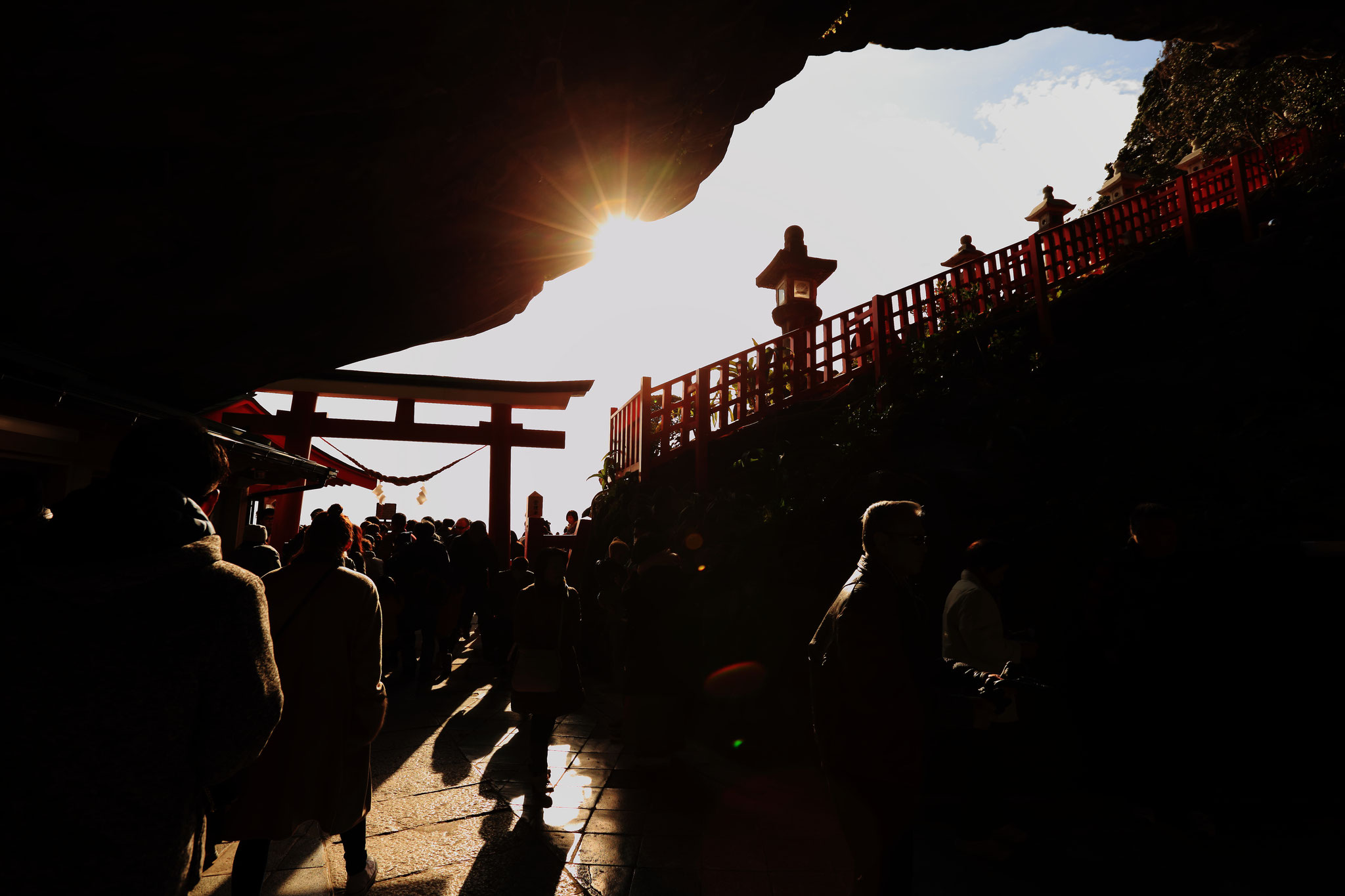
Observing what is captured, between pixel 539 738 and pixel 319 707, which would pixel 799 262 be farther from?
pixel 319 707

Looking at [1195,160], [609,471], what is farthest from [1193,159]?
[609,471]

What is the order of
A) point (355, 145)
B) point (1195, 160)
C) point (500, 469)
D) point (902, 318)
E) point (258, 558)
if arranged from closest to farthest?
point (355, 145) < point (258, 558) < point (902, 318) < point (500, 469) < point (1195, 160)

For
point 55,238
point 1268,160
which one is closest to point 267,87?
point 55,238

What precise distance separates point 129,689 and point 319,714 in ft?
5.10

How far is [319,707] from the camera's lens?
282 centimetres

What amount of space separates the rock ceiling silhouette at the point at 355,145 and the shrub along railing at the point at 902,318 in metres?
3.71

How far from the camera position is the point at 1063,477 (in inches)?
283

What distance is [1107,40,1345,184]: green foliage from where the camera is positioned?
13914mm

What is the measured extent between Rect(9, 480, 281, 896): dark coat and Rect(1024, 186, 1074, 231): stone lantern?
18.4 m

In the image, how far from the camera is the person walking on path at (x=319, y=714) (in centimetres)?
266

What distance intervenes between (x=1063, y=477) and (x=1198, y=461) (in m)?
1.25

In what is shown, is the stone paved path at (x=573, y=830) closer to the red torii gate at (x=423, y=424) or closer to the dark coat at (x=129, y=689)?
the dark coat at (x=129, y=689)

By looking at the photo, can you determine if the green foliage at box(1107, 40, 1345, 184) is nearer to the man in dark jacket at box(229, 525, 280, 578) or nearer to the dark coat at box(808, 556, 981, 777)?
the dark coat at box(808, 556, 981, 777)

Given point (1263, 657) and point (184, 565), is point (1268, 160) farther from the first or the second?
point (184, 565)
